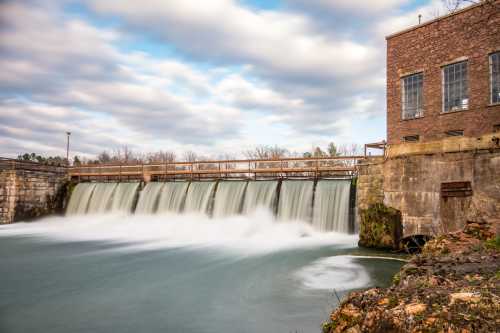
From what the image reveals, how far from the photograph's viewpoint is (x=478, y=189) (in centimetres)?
1027

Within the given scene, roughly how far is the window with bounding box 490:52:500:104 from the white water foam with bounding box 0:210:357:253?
9555mm

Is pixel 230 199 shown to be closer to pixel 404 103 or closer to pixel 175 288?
pixel 404 103

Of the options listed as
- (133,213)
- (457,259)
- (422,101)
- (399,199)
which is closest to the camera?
(457,259)

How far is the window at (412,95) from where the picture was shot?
19266 millimetres

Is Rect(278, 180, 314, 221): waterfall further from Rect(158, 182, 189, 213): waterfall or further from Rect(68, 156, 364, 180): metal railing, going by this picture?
Rect(158, 182, 189, 213): waterfall

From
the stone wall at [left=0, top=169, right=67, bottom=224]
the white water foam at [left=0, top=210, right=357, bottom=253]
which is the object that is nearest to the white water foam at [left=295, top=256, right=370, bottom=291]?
the white water foam at [left=0, top=210, right=357, bottom=253]

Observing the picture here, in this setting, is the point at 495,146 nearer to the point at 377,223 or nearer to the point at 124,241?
the point at 377,223

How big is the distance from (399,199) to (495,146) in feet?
11.3

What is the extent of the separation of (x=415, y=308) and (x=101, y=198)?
26.8 meters

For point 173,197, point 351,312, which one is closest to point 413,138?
point 173,197

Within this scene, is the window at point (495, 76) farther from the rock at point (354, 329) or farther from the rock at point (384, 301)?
the rock at point (354, 329)

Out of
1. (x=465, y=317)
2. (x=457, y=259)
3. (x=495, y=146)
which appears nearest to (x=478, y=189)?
Answer: (x=495, y=146)

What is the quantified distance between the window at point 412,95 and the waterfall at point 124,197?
63.4 feet

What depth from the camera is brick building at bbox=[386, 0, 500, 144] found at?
16.3 m
